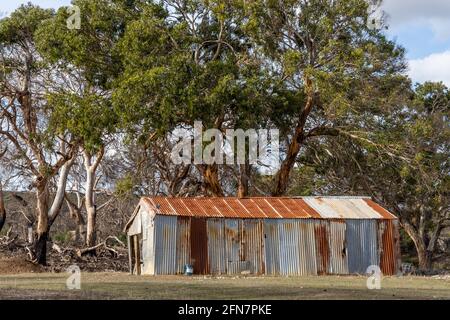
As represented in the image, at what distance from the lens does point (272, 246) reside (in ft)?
104

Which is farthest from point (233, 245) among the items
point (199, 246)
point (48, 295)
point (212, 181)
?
point (48, 295)

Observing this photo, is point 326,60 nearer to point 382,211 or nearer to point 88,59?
point 382,211

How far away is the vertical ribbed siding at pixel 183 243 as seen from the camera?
1210 inches

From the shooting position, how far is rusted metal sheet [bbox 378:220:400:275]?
107 ft

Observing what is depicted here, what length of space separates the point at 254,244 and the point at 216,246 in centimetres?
156

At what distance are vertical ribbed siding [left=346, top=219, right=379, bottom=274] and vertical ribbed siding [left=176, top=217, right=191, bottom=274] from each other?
6593mm

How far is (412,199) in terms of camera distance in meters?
48.1

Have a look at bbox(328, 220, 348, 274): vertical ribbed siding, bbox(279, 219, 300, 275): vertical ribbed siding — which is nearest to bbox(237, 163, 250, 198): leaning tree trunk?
bbox(279, 219, 300, 275): vertical ribbed siding

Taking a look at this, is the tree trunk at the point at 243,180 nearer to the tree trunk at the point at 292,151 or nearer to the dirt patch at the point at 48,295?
the tree trunk at the point at 292,151

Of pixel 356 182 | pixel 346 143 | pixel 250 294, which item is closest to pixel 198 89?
pixel 346 143

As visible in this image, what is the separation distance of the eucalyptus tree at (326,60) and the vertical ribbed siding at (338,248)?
5606 mm

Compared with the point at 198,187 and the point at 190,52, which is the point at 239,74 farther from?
the point at 198,187

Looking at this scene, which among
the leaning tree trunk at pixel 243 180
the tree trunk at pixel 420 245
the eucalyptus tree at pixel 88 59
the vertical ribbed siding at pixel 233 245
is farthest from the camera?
the tree trunk at pixel 420 245

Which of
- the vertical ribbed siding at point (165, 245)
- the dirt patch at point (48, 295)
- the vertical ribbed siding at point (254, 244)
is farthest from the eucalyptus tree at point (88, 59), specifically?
the dirt patch at point (48, 295)
